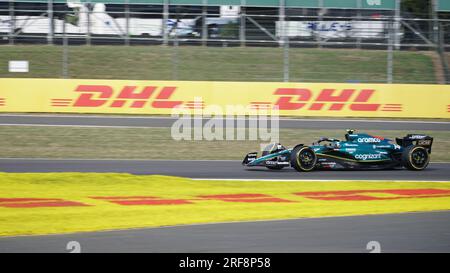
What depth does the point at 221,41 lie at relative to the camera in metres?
24.9

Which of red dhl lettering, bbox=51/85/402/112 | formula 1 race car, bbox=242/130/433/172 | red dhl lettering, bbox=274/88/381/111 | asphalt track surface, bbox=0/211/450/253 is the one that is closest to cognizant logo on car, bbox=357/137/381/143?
formula 1 race car, bbox=242/130/433/172

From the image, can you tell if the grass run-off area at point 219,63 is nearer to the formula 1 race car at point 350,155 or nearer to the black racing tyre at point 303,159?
the formula 1 race car at point 350,155

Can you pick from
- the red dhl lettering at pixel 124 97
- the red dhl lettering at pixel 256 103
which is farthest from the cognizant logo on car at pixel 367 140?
the red dhl lettering at pixel 124 97

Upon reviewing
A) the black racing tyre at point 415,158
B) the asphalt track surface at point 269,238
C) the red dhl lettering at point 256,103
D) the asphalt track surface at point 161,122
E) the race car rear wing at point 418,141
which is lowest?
the asphalt track surface at point 269,238

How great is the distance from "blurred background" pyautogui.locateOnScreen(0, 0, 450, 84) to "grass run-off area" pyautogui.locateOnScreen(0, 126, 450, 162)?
607cm

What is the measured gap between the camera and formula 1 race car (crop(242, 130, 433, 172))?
1287cm

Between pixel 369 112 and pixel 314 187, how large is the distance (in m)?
10.2

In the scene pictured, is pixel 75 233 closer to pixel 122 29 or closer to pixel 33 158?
pixel 33 158

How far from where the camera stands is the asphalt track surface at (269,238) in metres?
6.68

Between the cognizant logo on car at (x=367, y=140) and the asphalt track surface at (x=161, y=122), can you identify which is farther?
the asphalt track surface at (x=161, y=122)

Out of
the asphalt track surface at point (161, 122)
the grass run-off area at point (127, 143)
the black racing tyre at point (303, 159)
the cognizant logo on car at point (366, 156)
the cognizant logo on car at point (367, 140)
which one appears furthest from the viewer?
the asphalt track surface at point (161, 122)

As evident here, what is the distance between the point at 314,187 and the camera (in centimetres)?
1124

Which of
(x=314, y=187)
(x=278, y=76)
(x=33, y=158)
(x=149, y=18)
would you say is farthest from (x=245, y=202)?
(x=149, y=18)

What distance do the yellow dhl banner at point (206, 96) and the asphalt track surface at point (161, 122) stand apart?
264mm
